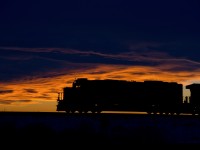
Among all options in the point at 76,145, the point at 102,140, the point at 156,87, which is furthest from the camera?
the point at 156,87

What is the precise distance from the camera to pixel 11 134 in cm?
1925

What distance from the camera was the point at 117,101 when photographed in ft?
154

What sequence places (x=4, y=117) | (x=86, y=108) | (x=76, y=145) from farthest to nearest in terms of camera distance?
(x=86, y=108) → (x=4, y=117) → (x=76, y=145)

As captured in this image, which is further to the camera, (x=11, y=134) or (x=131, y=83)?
(x=131, y=83)

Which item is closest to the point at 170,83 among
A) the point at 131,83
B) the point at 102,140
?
the point at 131,83

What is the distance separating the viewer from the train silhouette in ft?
148

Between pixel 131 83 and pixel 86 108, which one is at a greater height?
pixel 131 83

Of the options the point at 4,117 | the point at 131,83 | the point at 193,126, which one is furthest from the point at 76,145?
the point at 131,83

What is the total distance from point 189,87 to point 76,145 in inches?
1319

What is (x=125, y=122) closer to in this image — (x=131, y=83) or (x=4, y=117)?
(x=4, y=117)

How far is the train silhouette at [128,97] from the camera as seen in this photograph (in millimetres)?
45031

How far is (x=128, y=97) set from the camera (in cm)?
4750

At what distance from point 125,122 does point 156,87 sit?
1790 centimetres

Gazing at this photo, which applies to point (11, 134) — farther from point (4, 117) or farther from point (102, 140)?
point (4, 117)
